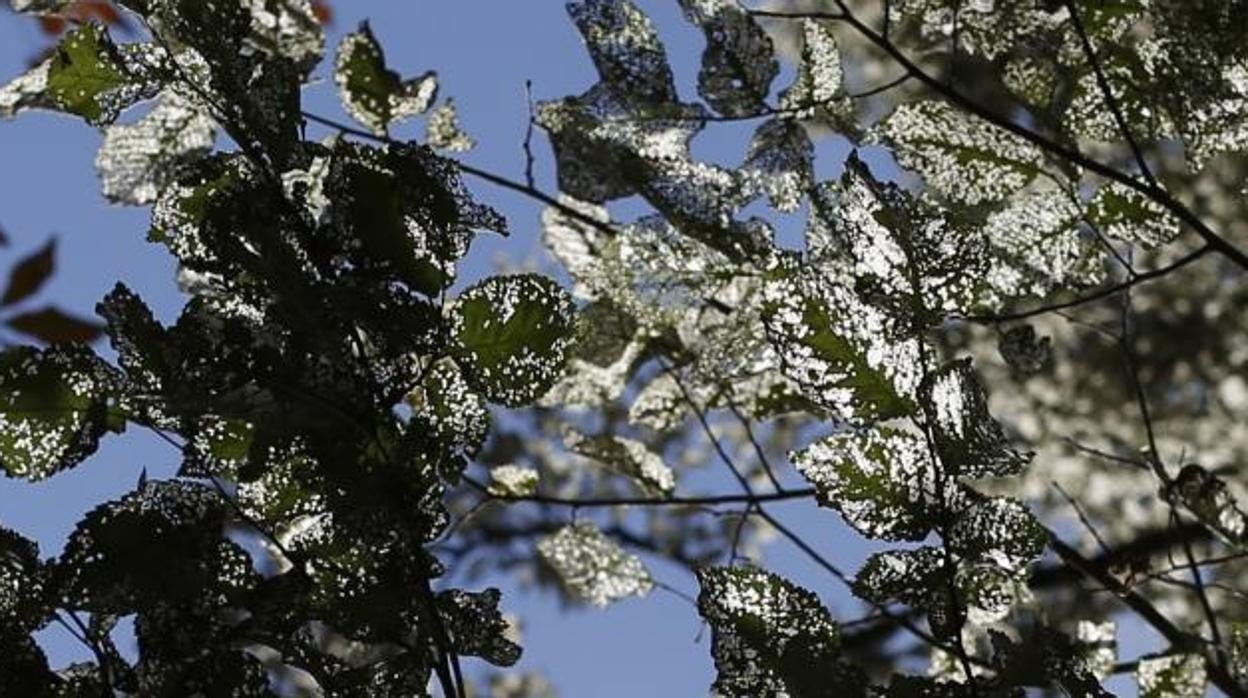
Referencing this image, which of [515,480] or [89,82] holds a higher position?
[515,480]

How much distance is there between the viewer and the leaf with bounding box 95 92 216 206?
985 millimetres

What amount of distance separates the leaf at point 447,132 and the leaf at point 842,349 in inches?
26.4

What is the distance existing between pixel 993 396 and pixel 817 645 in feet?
13.1

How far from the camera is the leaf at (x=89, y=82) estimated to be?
699mm

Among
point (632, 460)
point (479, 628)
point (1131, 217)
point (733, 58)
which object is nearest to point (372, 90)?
point (733, 58)

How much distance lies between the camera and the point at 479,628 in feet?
1.79

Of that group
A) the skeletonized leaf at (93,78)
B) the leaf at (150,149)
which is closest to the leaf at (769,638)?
the skeletonized leaf at (93,78)

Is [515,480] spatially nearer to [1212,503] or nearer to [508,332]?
[1212,503]

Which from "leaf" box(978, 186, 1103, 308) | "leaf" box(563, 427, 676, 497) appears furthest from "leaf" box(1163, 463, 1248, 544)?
"leaf" box(563, 427, 676, 497)

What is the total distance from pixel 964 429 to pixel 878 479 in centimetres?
4

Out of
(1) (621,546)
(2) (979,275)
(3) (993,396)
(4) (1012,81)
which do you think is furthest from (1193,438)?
(2) (979,275)

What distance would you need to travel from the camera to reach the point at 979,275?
498 millimetres

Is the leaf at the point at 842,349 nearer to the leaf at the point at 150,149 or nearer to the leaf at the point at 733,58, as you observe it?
the leaf at the point at 733,58

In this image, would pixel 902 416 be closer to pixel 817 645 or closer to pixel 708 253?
pixel 817 645
